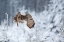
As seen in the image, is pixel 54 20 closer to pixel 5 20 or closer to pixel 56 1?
pixel 56 1

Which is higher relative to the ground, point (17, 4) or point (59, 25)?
point (17, 4)

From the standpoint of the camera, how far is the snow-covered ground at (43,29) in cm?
257

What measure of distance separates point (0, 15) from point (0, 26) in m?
0.16

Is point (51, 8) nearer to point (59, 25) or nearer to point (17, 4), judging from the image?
point (59, 25)

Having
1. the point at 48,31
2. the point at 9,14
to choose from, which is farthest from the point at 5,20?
the point at 48,31

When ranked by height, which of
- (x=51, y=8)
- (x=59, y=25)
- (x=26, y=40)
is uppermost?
(x=51, y=8)

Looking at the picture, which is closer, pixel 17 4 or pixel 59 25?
pixel 59 25

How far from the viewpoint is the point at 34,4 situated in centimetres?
271

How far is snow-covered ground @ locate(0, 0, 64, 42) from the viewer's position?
2.57 meters

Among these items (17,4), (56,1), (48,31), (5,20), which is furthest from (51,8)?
(5,20)

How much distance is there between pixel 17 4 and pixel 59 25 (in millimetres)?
677

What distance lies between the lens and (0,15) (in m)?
2.81

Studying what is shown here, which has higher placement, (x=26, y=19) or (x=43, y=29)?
(x=26, y=19)

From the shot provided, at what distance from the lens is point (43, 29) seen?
8.62ft
